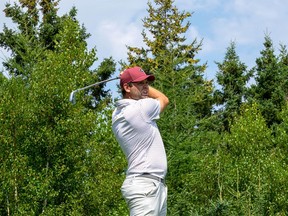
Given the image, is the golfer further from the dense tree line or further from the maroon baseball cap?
the dense tree line

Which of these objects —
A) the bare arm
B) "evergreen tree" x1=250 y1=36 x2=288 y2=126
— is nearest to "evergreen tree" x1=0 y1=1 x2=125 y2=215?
"evergreen tree" x1=250 y1=36 x2=288 y2=126

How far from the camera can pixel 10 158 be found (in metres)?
26.5

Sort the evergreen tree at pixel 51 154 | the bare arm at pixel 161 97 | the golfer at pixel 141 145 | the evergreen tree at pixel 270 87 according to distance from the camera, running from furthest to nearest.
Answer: the evergreen tree at pixel 270 87 → the evergreen tree at pixel 51 154 → the bare arm at pixel 161 97 → the golfer at pixel 141 145

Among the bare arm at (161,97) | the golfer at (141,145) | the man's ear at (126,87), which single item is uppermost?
the man's ear at (126,87)

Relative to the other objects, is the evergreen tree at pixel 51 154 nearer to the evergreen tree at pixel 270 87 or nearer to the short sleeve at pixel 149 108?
the evergreen tree at pixel 270 87

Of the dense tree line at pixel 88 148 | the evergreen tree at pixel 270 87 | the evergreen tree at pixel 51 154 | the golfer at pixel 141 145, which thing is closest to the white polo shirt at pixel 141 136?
the golfer at pixel 141 145

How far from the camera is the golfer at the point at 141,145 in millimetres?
5418

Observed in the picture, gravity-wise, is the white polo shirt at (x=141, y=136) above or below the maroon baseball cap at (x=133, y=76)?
below

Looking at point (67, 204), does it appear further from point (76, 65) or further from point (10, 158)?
point (76, 65)

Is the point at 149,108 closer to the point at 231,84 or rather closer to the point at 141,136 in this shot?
the point at 141,136

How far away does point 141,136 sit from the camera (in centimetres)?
562

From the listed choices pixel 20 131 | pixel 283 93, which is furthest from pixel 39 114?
pixel 283 93

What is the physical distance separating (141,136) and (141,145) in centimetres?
7

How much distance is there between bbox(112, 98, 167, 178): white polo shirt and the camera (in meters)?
5.51
